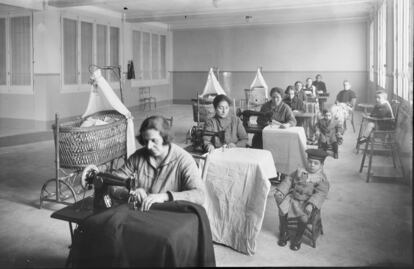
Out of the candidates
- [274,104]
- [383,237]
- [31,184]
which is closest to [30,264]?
[31,184]

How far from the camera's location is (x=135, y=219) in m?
1.90

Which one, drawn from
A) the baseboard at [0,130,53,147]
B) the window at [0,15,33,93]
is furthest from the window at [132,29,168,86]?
the baseboard at [0,130,53,147]

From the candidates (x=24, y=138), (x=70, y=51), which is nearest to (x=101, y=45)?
(x=70, y=51)

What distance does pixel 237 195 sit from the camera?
3.13 meters

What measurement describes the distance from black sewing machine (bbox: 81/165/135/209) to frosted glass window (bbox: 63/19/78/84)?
26.1 feet

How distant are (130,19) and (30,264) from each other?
33.2 ft

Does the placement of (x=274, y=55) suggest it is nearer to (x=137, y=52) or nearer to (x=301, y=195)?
(x=137, y=52)

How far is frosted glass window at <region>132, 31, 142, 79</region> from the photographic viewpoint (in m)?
12.7

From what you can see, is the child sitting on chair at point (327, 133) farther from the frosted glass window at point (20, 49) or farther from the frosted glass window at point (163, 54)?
the frosted glass window at point (163, 54)

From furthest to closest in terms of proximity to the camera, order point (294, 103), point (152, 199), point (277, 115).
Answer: point (294, 103), point (277, 115), point (152, 199)

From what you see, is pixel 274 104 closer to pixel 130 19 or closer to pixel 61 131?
pixel 61 131

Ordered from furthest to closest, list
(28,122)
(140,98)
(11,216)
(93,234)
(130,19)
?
(140,98), (130,19), (28,122), (11,216), (93,234)

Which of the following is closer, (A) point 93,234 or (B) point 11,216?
(A) point 93,234

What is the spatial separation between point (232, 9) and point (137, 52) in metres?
3.73
